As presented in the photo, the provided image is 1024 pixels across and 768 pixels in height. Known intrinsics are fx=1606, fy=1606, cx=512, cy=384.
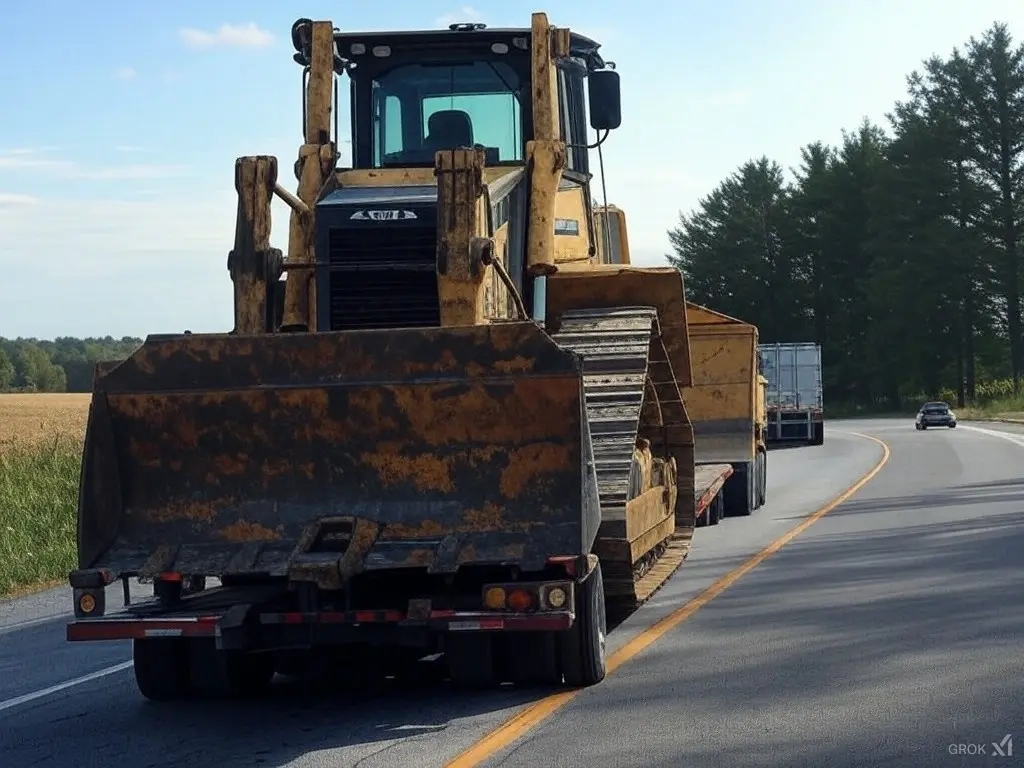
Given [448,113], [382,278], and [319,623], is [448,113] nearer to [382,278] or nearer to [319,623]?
[382,278]

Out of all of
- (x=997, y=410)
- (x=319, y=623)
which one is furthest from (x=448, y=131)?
(x=997, y=410)

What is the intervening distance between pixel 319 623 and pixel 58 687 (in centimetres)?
239

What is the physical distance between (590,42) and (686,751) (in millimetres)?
6725

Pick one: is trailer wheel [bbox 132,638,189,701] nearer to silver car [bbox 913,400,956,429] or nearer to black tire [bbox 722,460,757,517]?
black tire [bbox 722,460,757,517]

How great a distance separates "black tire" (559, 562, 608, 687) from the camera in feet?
27.9

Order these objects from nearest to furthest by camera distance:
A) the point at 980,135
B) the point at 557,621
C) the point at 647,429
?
the point at 557,621 → the point at 647,429 → the point at 980,135

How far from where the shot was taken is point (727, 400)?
2158 cm

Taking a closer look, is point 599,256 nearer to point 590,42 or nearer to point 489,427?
point 590,42

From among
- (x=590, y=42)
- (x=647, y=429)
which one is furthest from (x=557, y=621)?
(x=590, y=42)

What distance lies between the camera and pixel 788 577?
43.8 feet

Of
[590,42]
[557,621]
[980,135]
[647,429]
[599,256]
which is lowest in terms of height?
[557,621]

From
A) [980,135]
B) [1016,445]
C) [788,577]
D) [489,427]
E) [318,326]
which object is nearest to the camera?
[489,427]

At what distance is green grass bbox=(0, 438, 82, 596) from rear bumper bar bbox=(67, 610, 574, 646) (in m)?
8.10

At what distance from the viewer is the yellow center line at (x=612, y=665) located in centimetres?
721
